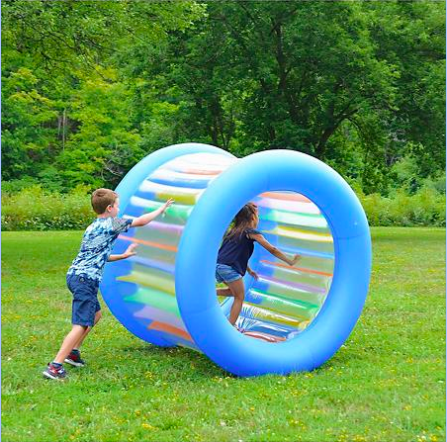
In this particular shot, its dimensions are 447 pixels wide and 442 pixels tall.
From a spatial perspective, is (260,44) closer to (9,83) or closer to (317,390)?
(9,83)

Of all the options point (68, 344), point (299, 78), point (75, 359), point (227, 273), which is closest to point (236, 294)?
point (227, 273)

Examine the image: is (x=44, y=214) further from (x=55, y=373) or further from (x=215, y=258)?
(x=215, y=258)

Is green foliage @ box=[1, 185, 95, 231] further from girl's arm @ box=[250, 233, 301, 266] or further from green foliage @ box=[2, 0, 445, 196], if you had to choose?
girl's arm @ box=[250, 233, 301, 266]

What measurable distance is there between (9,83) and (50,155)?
19.4 meters

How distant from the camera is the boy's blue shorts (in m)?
6.60

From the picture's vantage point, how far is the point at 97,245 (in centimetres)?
668

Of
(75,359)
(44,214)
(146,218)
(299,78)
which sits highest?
(299,78)

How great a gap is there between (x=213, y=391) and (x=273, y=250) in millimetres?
1712

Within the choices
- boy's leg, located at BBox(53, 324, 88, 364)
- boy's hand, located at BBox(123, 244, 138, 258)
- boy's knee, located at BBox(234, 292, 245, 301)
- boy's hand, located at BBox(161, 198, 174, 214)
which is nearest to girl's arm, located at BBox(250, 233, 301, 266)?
boy's knee, located at BBox(234, 292, 245, 301)

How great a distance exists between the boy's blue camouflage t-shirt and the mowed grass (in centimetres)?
86

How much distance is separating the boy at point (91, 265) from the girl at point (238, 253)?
849 mm

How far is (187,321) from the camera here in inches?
245

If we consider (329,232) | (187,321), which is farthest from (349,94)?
(187,321)

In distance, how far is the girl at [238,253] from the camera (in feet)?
24.1
